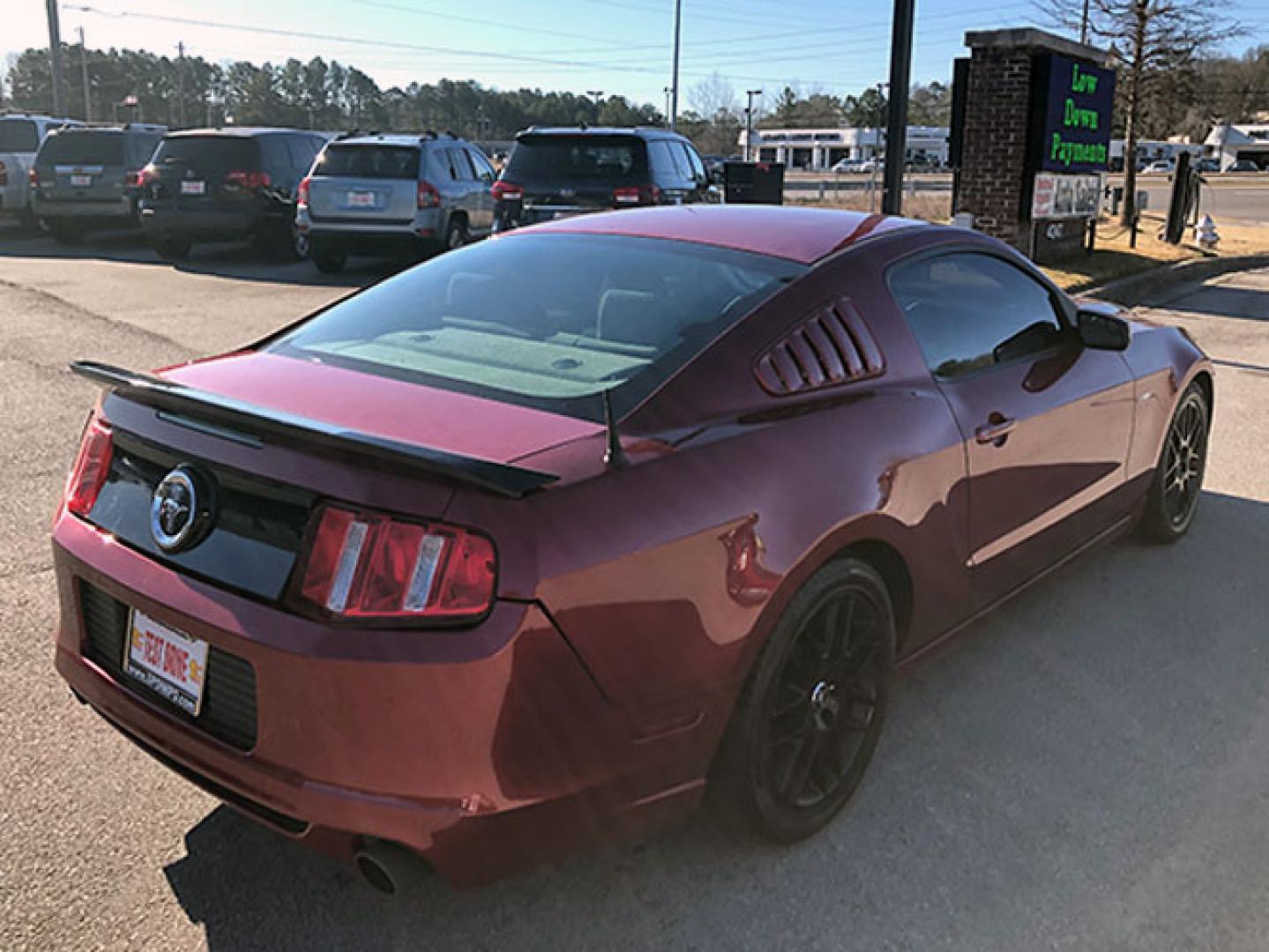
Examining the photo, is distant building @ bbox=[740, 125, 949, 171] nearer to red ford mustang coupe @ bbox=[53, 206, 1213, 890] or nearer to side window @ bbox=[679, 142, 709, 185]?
side window @ bbox=[679, 142, 709, 185]

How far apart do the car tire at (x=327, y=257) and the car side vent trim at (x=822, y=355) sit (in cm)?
1183

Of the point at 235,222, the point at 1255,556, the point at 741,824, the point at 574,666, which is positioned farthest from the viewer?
the point at 235,222

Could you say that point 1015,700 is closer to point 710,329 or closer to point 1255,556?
point 710,329

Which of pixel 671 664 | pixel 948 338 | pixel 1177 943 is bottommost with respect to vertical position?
pixel 1177 943

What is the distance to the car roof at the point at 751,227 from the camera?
10.8ft

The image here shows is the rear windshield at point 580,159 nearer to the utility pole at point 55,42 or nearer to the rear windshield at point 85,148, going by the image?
the rear windshield at point 85,148

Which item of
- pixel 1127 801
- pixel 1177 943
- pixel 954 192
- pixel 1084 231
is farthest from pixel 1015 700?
pixel 1084 231

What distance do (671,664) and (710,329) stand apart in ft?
2.91

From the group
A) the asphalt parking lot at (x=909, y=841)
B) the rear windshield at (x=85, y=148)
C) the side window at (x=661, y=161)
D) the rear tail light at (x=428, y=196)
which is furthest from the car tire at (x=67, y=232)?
the asphalt parking lot at (x=909, y=841)

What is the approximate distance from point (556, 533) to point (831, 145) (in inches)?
5010

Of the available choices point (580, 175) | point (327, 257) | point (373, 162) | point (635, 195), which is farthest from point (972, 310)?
point (327, 257)

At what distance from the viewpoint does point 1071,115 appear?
14.9 meters

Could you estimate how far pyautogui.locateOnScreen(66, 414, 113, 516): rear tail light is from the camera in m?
2.72

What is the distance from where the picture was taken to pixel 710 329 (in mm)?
2846
